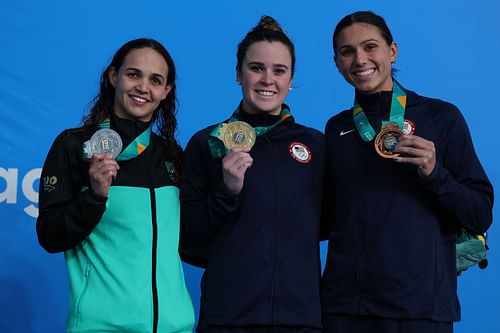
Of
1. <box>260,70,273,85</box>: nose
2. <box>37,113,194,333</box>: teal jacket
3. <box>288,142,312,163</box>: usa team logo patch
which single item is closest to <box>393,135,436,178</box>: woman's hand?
<box>288,142,312,163</box>: usa team logo patch

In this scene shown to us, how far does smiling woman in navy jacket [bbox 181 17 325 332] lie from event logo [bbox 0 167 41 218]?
122 cm

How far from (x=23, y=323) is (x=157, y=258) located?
4.59 ft

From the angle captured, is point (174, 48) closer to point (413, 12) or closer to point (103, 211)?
point (413, 12)

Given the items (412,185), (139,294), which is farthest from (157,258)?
(412,185)

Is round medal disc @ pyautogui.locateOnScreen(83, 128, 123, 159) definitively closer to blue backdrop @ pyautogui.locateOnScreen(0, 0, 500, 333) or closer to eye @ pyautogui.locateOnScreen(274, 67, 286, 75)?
eye @ pyautogui.locateOnScreen(274, 67, 286, 75)

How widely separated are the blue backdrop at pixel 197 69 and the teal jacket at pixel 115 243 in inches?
45.4

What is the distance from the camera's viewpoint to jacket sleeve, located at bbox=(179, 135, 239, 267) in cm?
168

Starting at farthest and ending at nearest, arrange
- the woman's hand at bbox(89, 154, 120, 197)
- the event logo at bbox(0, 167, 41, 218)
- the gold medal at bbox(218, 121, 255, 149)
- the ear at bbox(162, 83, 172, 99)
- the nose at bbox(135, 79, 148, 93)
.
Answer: the event logo at bbox(0, 167, 41, 218)
the ear at bbox(162, 83, 172, 99)
the nose at bbox(135, 79, 148, 93)
the gold medal at bbox(218, 121, 255, 149)
the woman's hand at bbox(89, 154, 120, 197)

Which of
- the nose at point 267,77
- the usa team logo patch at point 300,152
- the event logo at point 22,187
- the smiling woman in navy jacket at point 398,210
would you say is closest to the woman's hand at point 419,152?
the smiling woman in navy jacket at point 398,210

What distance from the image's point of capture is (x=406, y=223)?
169cm

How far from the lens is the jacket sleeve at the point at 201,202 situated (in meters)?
1.68

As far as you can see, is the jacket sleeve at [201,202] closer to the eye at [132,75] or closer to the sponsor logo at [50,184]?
the eye at [132,75]

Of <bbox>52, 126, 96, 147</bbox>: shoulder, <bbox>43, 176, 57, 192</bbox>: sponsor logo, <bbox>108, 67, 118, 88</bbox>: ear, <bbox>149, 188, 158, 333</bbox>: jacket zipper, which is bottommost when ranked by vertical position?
<bbox>149, 188, 158, 333</bbox>: jacket zipper

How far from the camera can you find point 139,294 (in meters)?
1.64
